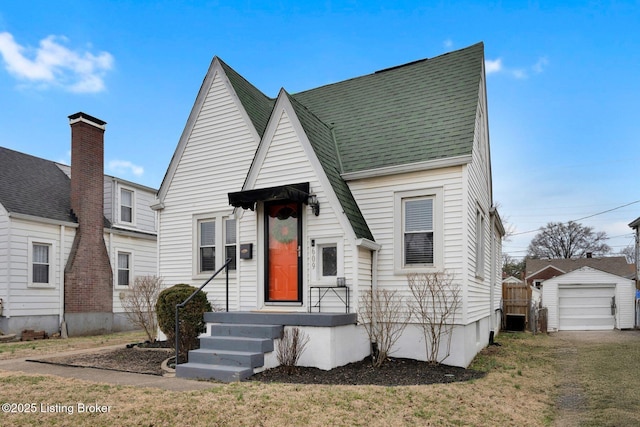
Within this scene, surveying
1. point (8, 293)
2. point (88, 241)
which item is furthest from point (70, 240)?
point (8, 293)

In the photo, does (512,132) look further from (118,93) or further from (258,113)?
(118,93)

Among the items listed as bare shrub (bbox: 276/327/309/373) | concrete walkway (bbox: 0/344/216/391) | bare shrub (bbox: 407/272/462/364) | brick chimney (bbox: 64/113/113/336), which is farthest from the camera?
brick chimney (bbox: 64/113/113/336)

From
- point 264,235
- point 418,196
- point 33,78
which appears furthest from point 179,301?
point 33,78

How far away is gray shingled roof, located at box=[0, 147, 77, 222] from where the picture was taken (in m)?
16.1

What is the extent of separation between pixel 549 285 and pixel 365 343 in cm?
1594

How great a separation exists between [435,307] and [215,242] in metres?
5.89

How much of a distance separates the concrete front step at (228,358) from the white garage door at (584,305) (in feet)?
61.4

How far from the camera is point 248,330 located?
8.62 m

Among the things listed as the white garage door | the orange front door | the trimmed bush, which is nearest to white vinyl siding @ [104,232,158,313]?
the trimmed bush

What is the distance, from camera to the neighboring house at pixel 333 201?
957cm

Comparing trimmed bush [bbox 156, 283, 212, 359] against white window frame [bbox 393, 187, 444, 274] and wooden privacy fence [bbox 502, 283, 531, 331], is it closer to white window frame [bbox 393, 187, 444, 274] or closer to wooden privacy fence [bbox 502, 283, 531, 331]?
white window frame [bbox 393, 187, 444, 274]

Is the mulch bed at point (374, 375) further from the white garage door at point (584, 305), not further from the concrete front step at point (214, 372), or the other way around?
the white garage door at point (584, 305)

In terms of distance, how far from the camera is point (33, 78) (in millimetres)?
15836

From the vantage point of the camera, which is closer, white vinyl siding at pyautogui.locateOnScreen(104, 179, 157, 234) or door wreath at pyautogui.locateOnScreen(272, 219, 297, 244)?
door wreath at pyautogui.locateOnScreen(272, 219, 297, 244)
